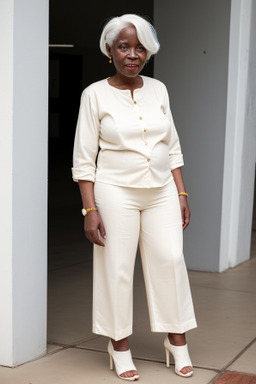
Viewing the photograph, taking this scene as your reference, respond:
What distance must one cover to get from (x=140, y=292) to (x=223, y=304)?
70 centimetres

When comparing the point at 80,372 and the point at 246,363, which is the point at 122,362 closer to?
the point at 80,372

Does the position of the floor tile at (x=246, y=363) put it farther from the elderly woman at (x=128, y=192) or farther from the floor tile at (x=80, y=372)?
the elderly woman at (x=128, y=192)

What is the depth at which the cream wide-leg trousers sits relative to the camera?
3867mm

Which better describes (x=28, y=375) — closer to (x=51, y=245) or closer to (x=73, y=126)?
(x=51, y=245)

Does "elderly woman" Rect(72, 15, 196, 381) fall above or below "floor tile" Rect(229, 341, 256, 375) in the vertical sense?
above

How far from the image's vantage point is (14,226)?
402 cm

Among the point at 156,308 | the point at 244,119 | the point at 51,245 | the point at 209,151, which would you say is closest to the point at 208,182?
the point at 209,151

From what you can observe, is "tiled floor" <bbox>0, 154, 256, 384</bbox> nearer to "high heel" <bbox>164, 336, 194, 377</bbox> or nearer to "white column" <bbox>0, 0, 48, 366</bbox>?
"high heel" <bbox>164, 336, 194, 377</bbox>

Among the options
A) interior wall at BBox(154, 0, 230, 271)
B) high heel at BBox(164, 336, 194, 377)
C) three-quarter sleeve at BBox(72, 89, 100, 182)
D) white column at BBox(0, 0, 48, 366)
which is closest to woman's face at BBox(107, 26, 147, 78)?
three-quarter sleeve at BBox(72, 89, 100, 182)

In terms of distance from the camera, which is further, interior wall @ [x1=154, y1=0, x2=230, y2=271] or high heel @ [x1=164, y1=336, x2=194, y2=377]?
interior wall @ [x1=154, y1=0, x2=230, y2=271]

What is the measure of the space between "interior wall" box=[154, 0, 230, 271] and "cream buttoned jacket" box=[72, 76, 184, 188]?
274cm

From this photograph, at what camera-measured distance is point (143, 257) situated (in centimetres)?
402

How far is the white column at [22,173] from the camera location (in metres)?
3.95

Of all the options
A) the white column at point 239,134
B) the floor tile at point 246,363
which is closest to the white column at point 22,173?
the floor tile at point 246,363
